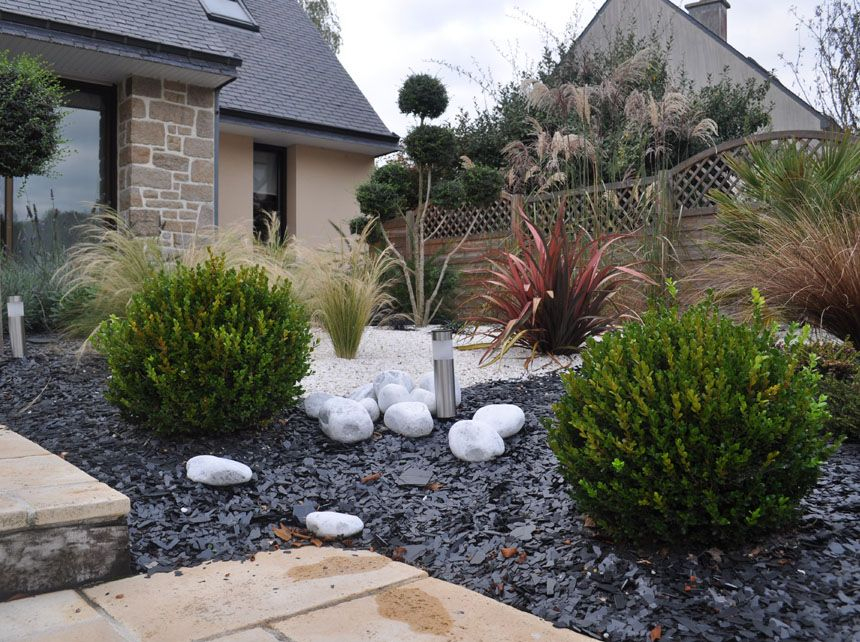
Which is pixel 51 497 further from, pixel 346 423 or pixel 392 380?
pixel 392 380

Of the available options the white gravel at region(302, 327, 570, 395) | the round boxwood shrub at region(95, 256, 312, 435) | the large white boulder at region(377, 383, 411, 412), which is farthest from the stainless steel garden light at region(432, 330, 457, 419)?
the white gravel at region(302, 327, 570, 395)

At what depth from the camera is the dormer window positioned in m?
10.1

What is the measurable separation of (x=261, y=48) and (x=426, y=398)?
8.30 m

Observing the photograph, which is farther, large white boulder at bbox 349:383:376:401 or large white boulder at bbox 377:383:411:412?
large white boulder at bbox 349:383:376:401

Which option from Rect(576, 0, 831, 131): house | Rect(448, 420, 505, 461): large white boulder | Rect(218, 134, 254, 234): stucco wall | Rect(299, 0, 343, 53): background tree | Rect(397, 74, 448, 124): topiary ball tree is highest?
Rect(299, 0, 343, 53): background tree

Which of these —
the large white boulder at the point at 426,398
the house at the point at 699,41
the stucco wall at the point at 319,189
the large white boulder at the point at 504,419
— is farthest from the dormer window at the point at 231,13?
the large white boulder at the point at 504,419

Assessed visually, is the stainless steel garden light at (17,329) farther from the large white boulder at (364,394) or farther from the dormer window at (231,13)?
the dormer window at (231,13)

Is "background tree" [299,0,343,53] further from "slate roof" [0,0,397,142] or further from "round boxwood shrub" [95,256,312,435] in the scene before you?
"round boxwood shrub" [95,256,312,435]

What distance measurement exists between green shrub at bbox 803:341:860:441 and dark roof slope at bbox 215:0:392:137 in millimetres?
7207

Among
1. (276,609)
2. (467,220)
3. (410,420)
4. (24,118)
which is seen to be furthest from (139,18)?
(276,609)

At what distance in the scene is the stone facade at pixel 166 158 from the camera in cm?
696

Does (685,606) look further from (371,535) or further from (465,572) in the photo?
(371,535)

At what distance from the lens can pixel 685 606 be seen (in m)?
1.73

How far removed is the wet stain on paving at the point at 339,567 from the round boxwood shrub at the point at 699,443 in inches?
24.7
